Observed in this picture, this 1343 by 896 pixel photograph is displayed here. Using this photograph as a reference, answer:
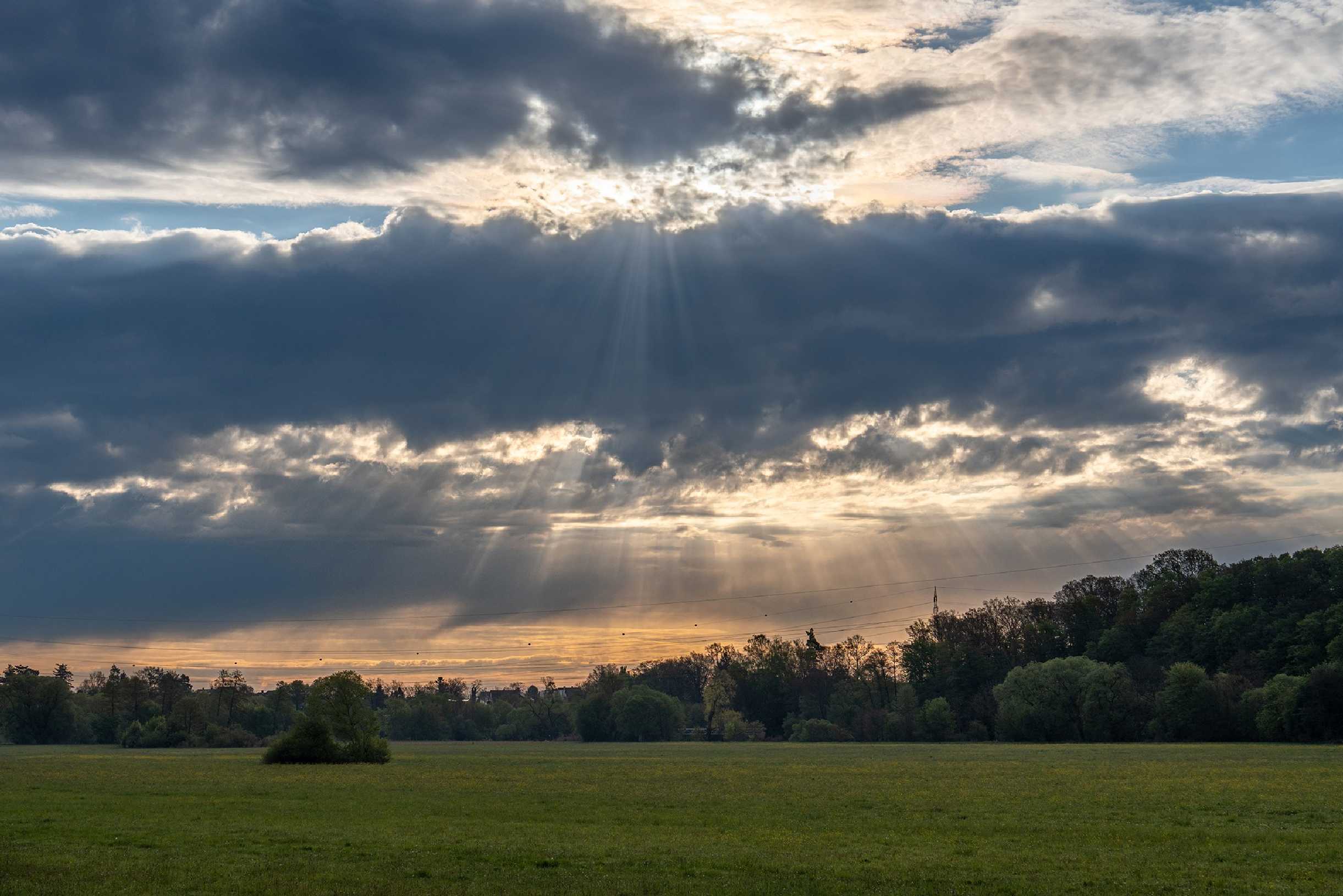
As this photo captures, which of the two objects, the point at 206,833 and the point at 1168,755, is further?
the point at 1168,755

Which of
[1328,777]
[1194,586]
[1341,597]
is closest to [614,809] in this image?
[1328,777]

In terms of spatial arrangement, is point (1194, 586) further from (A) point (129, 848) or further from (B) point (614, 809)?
(A) point (129, 848)

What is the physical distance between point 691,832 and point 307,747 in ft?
253

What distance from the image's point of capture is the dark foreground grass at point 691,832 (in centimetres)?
2920

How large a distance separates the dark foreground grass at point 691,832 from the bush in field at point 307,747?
2525 centimetres

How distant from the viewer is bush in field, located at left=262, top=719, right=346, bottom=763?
10644 cm

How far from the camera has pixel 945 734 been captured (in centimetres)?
18488

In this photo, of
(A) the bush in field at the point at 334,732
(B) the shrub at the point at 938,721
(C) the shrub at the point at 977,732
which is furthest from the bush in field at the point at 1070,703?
(A) the bush in field at the point at 334,732

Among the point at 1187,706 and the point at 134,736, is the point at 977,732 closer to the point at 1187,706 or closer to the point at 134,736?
the point at 1187,706

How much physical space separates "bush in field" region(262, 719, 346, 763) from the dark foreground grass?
25250 mm

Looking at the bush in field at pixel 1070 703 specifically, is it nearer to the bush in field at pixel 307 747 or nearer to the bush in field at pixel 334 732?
the bush in field at pixel 334 732

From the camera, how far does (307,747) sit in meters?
107

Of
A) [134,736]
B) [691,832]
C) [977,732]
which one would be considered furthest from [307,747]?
[977,732]

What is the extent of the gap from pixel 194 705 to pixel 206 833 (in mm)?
172665
